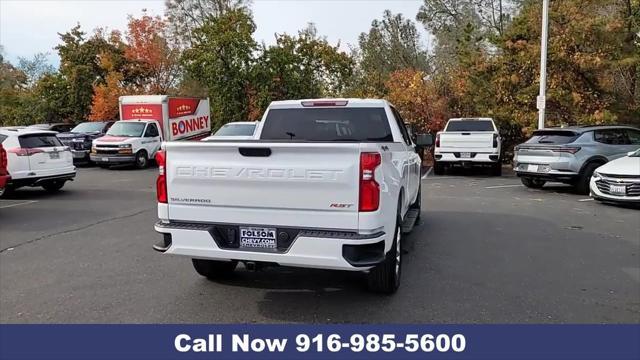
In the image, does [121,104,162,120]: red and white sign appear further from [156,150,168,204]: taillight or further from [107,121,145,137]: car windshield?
[156,150,168,204]: taillight

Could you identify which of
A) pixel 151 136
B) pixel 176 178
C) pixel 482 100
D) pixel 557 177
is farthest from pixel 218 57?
pixel 176 178

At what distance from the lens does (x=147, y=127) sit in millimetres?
20828

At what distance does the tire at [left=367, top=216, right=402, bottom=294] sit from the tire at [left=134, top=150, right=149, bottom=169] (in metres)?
16.5

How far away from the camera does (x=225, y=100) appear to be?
26.9 m

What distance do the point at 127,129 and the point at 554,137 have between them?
15.5m

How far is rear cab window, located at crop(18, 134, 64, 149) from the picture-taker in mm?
11750

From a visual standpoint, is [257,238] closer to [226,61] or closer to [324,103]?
[324,103]

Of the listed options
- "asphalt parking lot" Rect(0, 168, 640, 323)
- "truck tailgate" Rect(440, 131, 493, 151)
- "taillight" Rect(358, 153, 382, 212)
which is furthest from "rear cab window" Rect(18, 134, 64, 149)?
"truck tailgate" Rect(440, 131, 493, 151)

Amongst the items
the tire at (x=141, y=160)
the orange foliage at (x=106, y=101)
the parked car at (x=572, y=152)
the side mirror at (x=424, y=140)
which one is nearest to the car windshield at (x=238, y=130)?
the tire at (x=141, y=160)

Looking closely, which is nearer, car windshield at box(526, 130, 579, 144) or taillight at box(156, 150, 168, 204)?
taillight at box(156, 150, 168, 204)

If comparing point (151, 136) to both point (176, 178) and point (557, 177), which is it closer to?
point (557, 177)

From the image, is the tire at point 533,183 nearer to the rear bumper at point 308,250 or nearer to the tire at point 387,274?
the tire at point 387,274

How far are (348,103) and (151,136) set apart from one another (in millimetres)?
16154

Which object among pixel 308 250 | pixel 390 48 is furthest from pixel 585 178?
pixel 390 48
